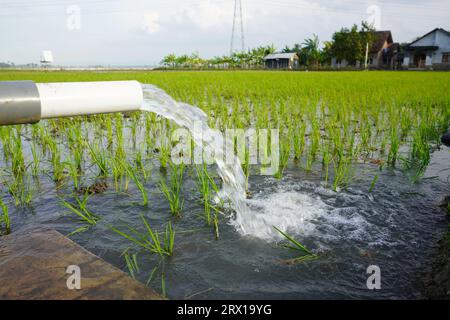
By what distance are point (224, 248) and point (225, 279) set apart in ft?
0.92

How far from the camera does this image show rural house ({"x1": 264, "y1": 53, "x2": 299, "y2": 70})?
42.4m

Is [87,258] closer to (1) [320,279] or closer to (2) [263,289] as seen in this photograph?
(2) [263,289]

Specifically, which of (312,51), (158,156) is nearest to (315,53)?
(312,51)

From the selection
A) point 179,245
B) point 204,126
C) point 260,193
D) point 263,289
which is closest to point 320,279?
point 263,289

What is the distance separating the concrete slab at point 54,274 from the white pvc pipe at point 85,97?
70 centimetres

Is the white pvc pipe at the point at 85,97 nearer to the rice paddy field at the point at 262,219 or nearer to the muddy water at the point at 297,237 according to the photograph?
the rice paddy field at the point at 262,219

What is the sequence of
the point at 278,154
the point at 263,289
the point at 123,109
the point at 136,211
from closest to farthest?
the point at 123,109 < the point at 263,289 < the point at 136,211 < the point at 278,154

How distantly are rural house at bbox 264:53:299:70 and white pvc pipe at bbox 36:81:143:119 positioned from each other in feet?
137

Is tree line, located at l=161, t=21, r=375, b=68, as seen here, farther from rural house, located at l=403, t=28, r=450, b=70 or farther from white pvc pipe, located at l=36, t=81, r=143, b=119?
white pvc pipe, located at l=36, t=81, r=143, b=119

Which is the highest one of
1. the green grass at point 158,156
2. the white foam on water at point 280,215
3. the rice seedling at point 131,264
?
the green grass at point 158,156

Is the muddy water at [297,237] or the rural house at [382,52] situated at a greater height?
A: the rural house at [382,52]

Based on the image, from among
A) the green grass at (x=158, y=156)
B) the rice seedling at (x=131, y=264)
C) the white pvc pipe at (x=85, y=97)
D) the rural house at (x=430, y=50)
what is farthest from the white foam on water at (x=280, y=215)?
the rural house at (x=430, y=50)

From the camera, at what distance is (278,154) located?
3201 mm

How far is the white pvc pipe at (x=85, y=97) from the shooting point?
1074mm
